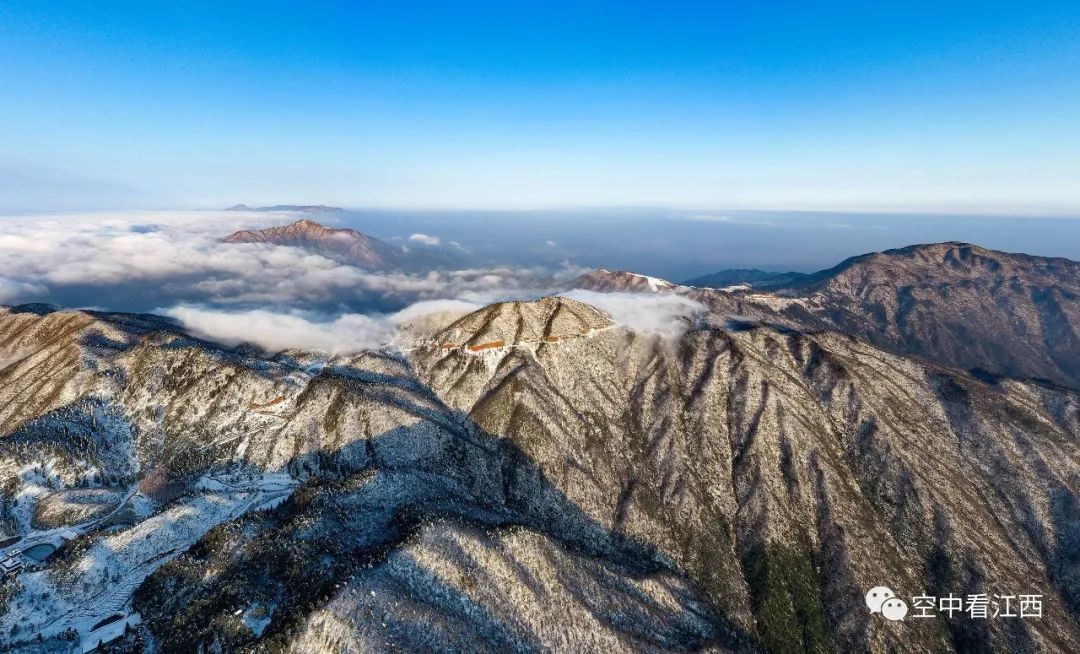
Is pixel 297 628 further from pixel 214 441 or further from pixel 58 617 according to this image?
pixel 214 441

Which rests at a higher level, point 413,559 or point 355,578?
point 355,578

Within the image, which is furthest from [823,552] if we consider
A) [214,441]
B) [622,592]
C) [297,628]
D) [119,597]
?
[214,441]

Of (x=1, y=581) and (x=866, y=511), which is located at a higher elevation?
(x=1, y=581)

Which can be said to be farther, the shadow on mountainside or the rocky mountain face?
Answer: the rocky mountain face

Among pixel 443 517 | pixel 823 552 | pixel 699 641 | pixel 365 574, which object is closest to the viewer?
pixel 365 574

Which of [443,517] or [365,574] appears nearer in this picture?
[365,574]

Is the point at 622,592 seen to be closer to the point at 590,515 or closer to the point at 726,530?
the point at 590,515

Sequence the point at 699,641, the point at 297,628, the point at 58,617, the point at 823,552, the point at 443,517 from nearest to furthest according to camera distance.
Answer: the point at 297,628, the point at 58,617, the point at 443,517, the point at 699,641, the point at 823,552

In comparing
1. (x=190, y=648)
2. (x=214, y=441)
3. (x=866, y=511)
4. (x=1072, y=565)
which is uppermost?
(x=190, y=648)

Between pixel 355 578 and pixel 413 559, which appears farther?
pixel 413 559

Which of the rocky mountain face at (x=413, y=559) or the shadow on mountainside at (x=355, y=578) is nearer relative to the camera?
the shadow on mountainside at (x=355, y=578)
